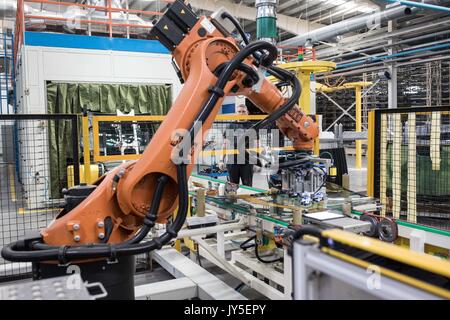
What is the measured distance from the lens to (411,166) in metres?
4.11

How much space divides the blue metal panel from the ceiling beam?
3.40 metres

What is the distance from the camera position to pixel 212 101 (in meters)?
2.44

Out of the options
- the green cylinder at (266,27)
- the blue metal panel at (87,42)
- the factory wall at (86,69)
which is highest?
the blue metal panel at (87,42)

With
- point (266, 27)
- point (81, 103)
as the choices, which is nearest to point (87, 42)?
point (81, 103)

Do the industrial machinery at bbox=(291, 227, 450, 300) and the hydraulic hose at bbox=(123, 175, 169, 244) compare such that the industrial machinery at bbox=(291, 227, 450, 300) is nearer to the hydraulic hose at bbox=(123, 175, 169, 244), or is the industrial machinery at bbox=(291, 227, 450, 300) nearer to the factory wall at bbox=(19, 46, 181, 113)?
the hydraulic hose at bbox=(123, 175, 169, 244)

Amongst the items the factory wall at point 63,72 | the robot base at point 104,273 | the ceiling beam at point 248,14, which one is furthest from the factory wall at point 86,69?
the robot base at point 104,273

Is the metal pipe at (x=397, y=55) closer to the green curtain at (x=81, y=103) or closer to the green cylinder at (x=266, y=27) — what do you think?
the green curtain at (x=81, y=103)

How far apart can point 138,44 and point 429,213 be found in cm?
589

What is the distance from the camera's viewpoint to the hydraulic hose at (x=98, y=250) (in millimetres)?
2201

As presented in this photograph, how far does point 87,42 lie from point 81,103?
1129 mm

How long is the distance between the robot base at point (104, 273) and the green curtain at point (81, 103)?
16.7 ft

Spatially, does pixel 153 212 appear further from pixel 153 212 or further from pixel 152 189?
pixel 152 189
